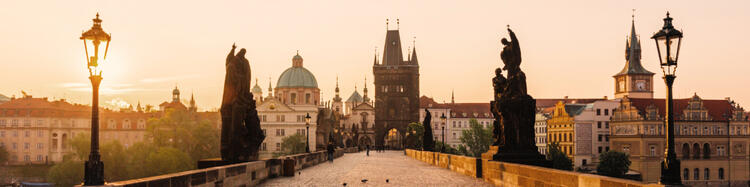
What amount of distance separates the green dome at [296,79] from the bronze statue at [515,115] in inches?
5252

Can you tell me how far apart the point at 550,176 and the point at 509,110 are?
601 cm

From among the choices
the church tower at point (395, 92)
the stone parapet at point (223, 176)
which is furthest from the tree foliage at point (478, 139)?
the stone parapet at point (223, 176)

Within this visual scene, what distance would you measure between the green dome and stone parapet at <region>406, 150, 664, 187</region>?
126m

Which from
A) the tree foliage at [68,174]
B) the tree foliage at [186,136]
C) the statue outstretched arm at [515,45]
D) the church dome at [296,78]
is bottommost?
the tree foliage at [68,174]

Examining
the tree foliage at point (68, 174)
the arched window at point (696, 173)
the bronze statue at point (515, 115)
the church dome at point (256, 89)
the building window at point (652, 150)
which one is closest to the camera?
the bronze statue at point (515, 115)

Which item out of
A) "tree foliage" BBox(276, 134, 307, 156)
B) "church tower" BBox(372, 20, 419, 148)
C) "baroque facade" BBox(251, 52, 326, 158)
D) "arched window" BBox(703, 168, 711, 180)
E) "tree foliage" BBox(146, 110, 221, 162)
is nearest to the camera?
"tree foliage" BBox(146, 110, 221, 162)

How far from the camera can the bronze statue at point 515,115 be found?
18125mm

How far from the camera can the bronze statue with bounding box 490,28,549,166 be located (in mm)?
18125

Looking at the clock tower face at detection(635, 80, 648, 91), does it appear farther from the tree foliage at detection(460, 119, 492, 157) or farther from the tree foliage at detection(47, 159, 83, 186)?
the tree foliage at detection(47, 159, 83, 186)

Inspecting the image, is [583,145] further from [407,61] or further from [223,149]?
[223,149]

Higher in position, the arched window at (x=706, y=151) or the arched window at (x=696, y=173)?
the arched window at (x=706, y=151)

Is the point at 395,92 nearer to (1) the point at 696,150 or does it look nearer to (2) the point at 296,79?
(2) the point at 296,79

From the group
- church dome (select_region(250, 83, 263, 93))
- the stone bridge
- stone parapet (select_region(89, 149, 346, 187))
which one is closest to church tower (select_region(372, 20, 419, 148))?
church dome (select_region(250, 83, 263, 93))

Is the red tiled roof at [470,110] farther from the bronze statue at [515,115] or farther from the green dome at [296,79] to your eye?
the bronze statue at [515,115]
